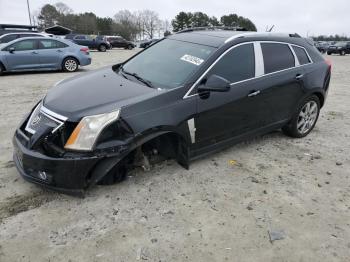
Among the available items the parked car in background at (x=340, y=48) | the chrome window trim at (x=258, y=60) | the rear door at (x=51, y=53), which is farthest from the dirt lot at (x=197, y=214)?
the parked car in background at (x=340, y=48)

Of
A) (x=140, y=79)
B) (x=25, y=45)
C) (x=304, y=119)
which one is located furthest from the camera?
(x=25, y=45)

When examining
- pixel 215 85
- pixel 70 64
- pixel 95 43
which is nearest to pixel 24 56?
pixel 70 64

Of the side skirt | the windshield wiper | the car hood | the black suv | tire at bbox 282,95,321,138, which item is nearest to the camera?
the car hood

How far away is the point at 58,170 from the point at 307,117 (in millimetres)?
3934

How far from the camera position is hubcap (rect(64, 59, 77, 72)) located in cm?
1246

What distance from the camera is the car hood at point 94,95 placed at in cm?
325

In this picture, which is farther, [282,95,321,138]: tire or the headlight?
[282,95,321,138]: tire

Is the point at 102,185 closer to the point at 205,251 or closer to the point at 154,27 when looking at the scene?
the point at 205,251

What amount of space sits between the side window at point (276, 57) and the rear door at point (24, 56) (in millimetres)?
9583

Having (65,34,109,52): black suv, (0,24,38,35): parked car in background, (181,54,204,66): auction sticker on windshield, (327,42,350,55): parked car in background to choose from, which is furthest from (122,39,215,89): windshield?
(327,42,350,55): parked car in background

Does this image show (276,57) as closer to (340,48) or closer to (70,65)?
(70,65)

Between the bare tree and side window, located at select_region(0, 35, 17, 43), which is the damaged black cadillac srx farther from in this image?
the bare tree

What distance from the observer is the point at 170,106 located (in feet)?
11.5

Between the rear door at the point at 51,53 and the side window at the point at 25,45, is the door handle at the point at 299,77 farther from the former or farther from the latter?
the side window at the point at 25,45
